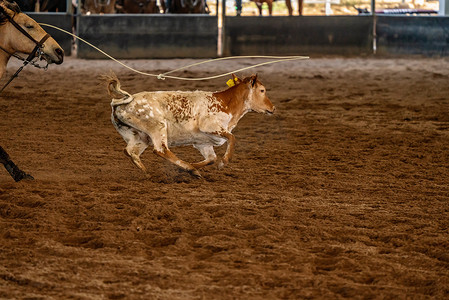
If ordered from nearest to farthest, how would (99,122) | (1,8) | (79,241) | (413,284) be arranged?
(413,284) < (79,241) < (1,8) < (99,122)

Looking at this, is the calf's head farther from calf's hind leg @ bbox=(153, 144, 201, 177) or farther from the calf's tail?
the calf's tail

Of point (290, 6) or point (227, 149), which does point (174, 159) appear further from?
point (290, 6)

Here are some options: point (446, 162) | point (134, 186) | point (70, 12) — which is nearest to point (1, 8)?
point (134, 186)

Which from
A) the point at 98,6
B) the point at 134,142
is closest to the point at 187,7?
the point at 98,6

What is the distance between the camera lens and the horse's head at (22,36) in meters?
6.79

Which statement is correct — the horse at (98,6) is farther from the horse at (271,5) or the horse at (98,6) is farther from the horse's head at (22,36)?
the horse's head at (22,36)

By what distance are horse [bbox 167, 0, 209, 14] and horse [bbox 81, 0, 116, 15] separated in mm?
1624

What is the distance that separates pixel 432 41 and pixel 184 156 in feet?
39.4

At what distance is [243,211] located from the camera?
5945 millimetres

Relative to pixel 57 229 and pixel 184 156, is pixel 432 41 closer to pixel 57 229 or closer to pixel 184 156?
pixel 184 156

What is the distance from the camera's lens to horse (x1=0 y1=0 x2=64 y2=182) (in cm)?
680

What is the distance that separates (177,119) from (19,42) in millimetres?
1703

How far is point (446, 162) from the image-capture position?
8.14m

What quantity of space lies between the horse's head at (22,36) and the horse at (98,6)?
12.2m
